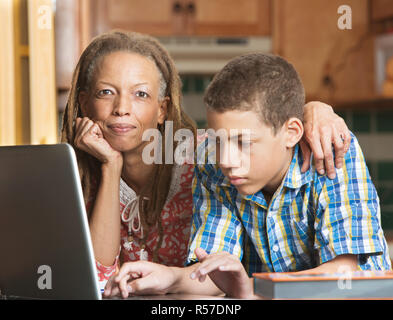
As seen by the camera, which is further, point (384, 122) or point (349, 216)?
point (384, 122)

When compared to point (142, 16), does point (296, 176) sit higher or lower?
lower

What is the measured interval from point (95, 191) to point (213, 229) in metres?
0.35

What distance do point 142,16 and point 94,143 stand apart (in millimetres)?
1581

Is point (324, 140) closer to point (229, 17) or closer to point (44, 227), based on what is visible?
point (44, 227)

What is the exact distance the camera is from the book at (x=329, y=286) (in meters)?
0.65

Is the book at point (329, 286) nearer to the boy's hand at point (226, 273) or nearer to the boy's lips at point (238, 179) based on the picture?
the boy's hand at point (226, 273)

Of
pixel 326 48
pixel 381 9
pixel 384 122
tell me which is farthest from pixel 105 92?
pixel 384 122

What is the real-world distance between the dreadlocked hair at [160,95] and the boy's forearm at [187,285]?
26 cm

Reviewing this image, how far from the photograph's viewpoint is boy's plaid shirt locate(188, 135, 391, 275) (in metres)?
0.95

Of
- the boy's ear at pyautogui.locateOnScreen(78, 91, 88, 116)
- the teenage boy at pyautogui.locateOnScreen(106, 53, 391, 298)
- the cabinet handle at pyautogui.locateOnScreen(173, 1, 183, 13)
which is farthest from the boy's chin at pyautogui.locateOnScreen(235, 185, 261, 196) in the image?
the cabinet handle at pyautogui.locateOnScreen(173, 1, 183, 13)

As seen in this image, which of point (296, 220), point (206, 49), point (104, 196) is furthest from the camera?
point (206, 49)

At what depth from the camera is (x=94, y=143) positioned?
121 cm
